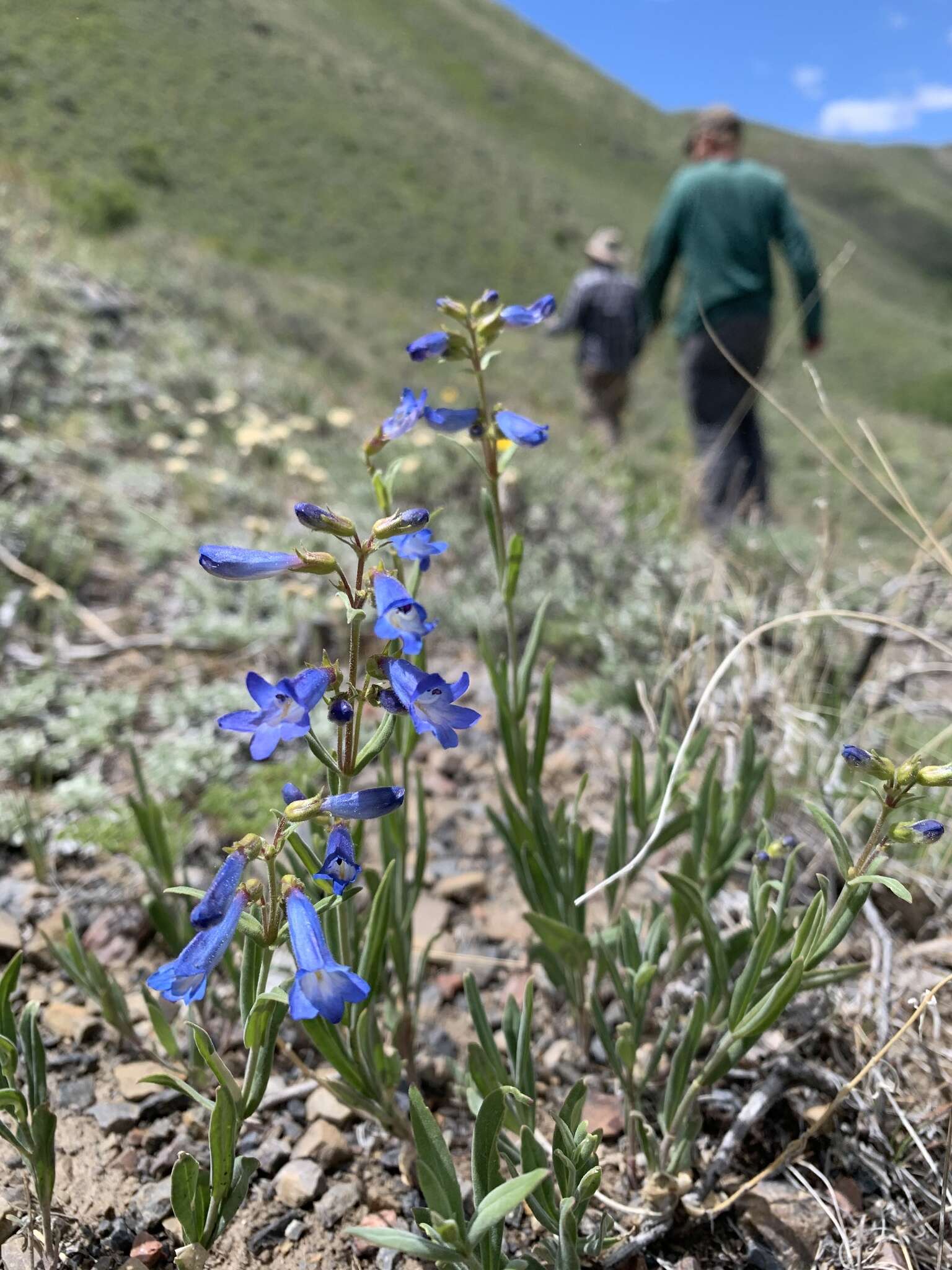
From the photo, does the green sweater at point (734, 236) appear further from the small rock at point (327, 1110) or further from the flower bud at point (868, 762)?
the small rock at point (327, 1110)

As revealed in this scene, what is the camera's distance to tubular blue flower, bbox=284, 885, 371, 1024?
91 cm

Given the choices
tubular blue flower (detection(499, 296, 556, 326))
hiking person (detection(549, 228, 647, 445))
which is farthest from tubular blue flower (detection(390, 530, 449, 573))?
hiking person (detection(549, 228, 647, 445))

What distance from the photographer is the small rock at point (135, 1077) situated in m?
1.66

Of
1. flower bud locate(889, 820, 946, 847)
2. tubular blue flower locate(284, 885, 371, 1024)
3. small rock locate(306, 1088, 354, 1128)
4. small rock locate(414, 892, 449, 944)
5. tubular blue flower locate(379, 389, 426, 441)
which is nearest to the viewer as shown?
tubular blue flower locate(284, 885, 371, 1024)

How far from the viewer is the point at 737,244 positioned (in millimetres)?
5293

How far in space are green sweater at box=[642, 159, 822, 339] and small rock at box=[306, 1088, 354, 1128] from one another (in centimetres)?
499

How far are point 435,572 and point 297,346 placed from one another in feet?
22.3

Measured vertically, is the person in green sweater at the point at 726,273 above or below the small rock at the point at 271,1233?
above

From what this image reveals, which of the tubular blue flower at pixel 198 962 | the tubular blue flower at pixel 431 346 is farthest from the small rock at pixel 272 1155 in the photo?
the tubular blue flower at pixel 431 346

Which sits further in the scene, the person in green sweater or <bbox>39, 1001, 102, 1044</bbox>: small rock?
the person in green sweater

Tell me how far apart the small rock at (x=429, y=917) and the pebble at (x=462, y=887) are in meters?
0.03

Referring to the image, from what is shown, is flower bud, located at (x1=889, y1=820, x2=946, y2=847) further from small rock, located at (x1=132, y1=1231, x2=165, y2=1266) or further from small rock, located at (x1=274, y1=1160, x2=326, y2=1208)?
small rock, located at (x1=132, y1=1231, x2=165, y2=1266)

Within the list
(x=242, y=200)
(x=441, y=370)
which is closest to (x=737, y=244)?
(x=441, y=370)

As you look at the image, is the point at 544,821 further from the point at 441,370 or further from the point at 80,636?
the point at 441,370
